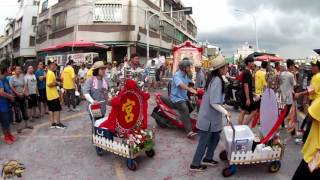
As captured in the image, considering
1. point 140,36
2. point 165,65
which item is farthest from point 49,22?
point 165,65

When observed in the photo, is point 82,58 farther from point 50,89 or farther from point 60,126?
point 50,89

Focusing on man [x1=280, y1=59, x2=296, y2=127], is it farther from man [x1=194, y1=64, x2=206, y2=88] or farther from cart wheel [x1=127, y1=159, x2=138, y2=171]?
cart wheel [x1=127, y1=159, x2=138, y2=171]

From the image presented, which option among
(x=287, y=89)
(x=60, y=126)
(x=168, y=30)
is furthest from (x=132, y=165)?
(x=168, y=30)

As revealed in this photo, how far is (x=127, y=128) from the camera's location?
7102 millimetres

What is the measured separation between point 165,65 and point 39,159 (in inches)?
676

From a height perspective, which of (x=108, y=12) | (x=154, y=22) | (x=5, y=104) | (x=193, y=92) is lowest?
(x=5, y=104)

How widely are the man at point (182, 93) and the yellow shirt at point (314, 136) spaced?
4.52 metres

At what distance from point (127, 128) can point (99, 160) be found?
3.09ft

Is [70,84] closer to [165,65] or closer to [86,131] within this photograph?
[86,131]

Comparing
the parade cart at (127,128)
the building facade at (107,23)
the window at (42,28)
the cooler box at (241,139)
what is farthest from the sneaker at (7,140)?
the window at (42,28)

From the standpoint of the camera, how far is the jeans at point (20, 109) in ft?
35.3

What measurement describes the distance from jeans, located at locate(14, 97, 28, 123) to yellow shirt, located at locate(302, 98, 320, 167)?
8242 millimetres

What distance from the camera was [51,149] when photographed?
8305 millimetres

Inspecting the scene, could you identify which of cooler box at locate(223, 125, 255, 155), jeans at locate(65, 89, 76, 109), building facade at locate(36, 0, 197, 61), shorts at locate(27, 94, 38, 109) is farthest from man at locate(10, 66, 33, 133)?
building facade at locate(36, 0, 197, 61)
